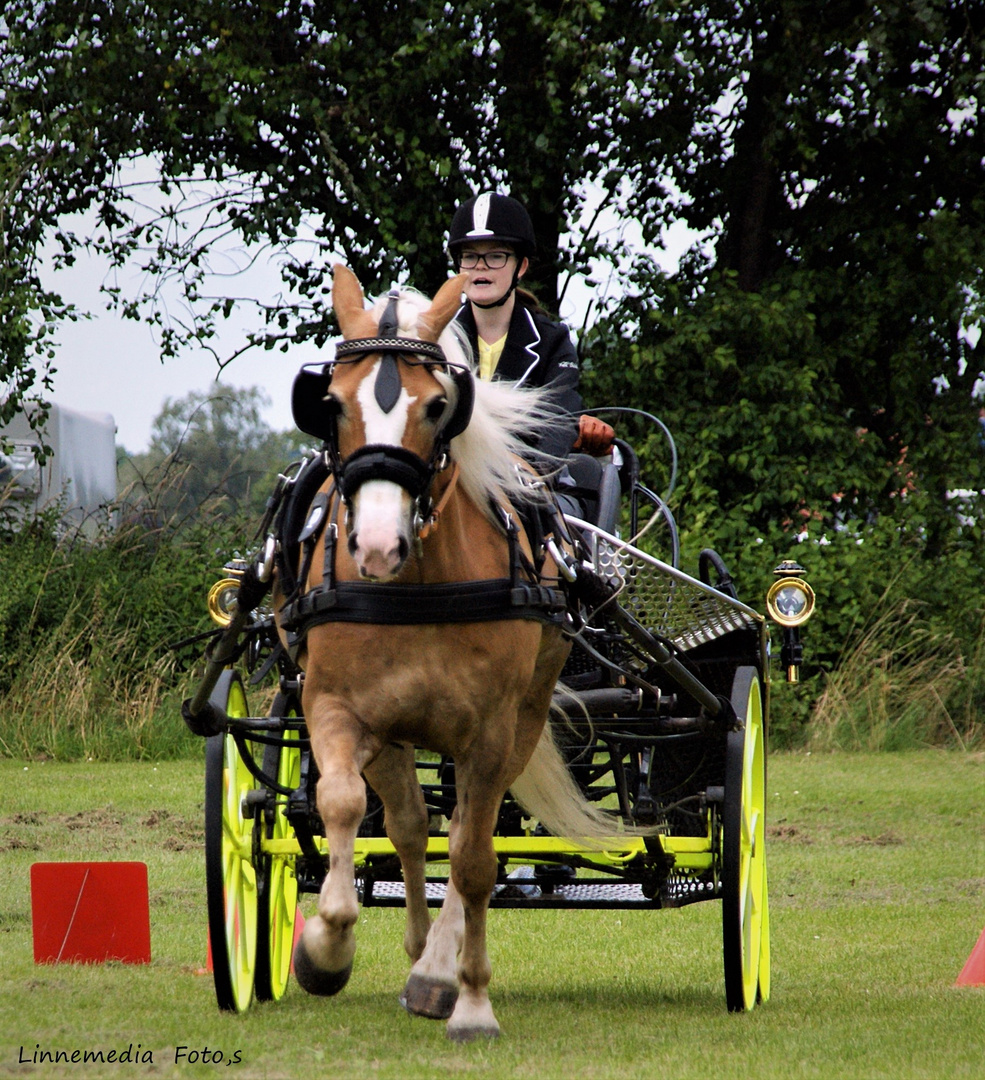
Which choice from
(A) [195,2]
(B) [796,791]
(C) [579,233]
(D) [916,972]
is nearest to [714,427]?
(C) [579,233]

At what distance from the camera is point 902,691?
1050cm

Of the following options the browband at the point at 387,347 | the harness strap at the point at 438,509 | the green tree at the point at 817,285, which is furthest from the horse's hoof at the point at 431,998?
the green tree at the point at 817,285

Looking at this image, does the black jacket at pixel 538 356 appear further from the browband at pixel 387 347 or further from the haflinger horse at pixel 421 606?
the browband at pixel 387 347

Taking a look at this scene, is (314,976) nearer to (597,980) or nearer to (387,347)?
(387,347)

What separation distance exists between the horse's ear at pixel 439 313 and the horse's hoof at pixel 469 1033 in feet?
5.19

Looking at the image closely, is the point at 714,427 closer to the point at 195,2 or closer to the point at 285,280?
the point at 285,280

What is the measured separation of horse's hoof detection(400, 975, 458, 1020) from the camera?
357cm

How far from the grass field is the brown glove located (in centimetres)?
159

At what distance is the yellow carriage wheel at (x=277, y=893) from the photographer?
4.04 metres

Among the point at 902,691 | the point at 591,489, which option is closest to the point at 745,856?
the point at 591,489

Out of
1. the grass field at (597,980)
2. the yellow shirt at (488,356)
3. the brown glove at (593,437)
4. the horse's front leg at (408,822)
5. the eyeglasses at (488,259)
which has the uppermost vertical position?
the eyeglasses at (488,259)

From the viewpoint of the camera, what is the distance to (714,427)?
10656 millimetres

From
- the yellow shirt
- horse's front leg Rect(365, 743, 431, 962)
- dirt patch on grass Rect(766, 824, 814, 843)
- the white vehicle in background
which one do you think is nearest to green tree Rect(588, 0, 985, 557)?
dirt patch on grass Rect(766, 824, 814, 843)

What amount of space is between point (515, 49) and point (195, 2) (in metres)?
2.23
